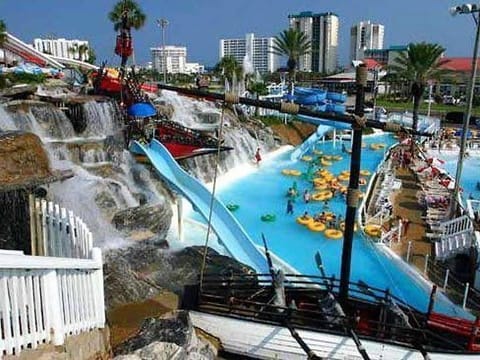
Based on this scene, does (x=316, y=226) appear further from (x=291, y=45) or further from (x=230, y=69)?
(x=230, y=69)

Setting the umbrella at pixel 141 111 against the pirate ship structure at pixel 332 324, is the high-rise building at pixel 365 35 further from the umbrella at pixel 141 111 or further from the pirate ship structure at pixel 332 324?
the pirate ship structure at pixel 332 324

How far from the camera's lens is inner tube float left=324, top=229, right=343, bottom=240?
17.3 meters

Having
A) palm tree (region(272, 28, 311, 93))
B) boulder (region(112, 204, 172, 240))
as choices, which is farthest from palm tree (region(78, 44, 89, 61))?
boulder (region(112, 204, 172, 240))

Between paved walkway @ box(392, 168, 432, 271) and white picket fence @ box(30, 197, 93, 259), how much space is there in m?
10.4

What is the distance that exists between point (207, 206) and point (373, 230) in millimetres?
5915

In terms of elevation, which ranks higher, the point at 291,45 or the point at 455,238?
the point at 291,45

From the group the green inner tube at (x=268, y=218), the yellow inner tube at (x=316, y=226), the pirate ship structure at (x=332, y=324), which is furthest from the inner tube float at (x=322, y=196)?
the pirate ship structure at (x=332, y=324)

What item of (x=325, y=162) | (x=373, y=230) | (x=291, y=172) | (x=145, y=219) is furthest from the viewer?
(x=325, y=162)

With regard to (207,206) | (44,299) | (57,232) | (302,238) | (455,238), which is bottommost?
(302,238)

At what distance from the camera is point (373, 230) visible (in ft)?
52.4

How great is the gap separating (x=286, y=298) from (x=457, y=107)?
195 ft

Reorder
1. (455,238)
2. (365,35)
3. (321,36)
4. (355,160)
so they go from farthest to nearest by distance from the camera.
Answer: (365,35)
(321,36)
(455,238)
(355,160)

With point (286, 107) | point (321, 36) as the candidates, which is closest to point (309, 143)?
point (286, 107)

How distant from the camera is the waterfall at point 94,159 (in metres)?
13.3
